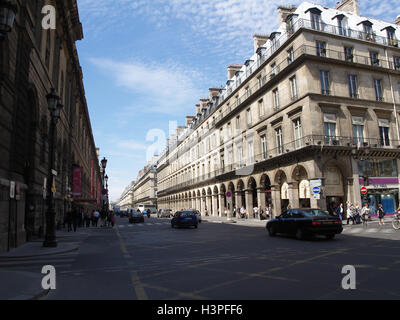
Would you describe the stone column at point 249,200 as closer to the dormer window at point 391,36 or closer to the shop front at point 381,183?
the shop front at point 381,183

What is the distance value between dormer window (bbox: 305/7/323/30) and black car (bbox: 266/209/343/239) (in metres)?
21.9

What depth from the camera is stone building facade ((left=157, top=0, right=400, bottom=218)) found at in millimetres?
27656

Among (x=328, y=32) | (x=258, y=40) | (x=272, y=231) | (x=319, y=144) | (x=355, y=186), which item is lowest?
(x=272, y=231)

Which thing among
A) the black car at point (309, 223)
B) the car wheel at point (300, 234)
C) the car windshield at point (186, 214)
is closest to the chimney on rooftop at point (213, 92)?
the car windshield at point (186, 214)

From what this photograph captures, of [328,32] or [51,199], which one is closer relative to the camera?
[51,199]

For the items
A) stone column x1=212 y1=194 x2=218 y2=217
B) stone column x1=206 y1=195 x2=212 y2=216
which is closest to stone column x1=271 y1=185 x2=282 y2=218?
stone column x1=212 y1=194 x2=218 y2=217

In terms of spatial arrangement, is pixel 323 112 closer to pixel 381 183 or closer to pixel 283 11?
pixel 381 183

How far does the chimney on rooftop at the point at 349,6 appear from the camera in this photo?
35188 mm

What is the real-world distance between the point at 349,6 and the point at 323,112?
16.7 meters

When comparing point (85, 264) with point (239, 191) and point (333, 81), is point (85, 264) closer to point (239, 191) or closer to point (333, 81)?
point (333, 81)

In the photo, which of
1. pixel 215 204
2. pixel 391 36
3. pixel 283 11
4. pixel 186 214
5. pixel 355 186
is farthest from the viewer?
pixel 215 204

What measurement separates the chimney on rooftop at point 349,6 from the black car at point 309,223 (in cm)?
3048

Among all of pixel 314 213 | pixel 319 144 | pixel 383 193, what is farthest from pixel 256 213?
pixel 314 213

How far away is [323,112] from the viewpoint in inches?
1101
